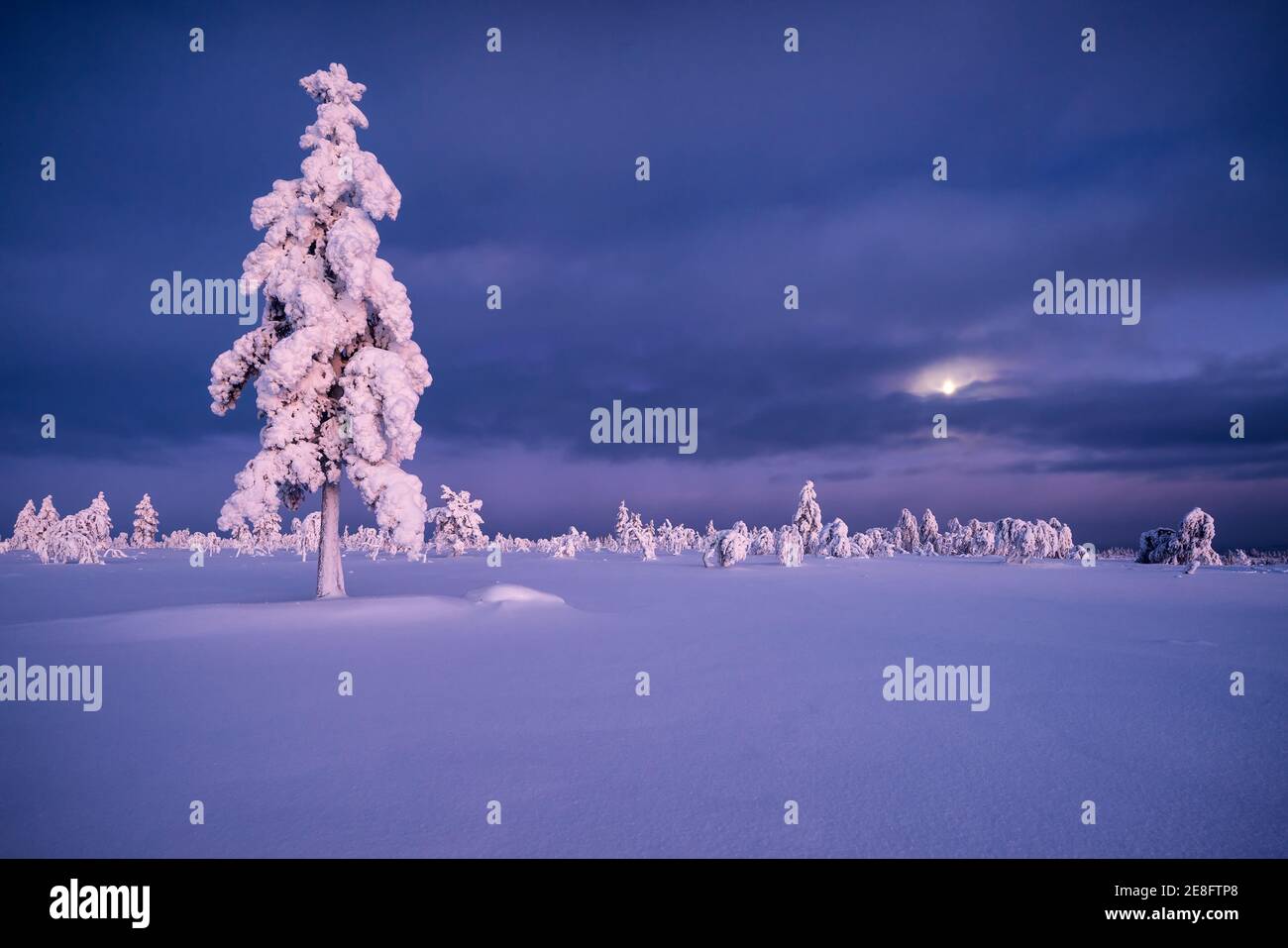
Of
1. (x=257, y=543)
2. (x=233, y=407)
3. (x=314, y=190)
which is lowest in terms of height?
(x=257, y=543)

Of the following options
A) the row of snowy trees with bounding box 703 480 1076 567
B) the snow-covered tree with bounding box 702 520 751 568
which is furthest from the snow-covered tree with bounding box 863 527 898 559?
the snow-covered tree with bounding box 702 520 751 568

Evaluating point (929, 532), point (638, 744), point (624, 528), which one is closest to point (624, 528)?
point (624, 528)

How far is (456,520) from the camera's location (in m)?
72.2

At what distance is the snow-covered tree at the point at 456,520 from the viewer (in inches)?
2835

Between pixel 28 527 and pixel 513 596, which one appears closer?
pixel 513 596

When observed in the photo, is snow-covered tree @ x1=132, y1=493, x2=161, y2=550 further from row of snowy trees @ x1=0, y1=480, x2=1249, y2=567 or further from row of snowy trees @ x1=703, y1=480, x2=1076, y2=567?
row of snowy trees @ x1=703, y1=480, x2=1076, y2=567

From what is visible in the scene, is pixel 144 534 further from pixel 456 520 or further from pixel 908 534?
pixel 908 534

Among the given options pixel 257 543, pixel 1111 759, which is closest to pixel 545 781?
pixel 1111 759

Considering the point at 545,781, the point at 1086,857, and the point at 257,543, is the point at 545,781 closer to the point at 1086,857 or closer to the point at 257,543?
the point at 1086,857

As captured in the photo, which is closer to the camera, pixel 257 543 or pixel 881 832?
pixel 881 832

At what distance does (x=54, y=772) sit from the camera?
20.0 feet

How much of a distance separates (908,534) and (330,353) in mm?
95407
